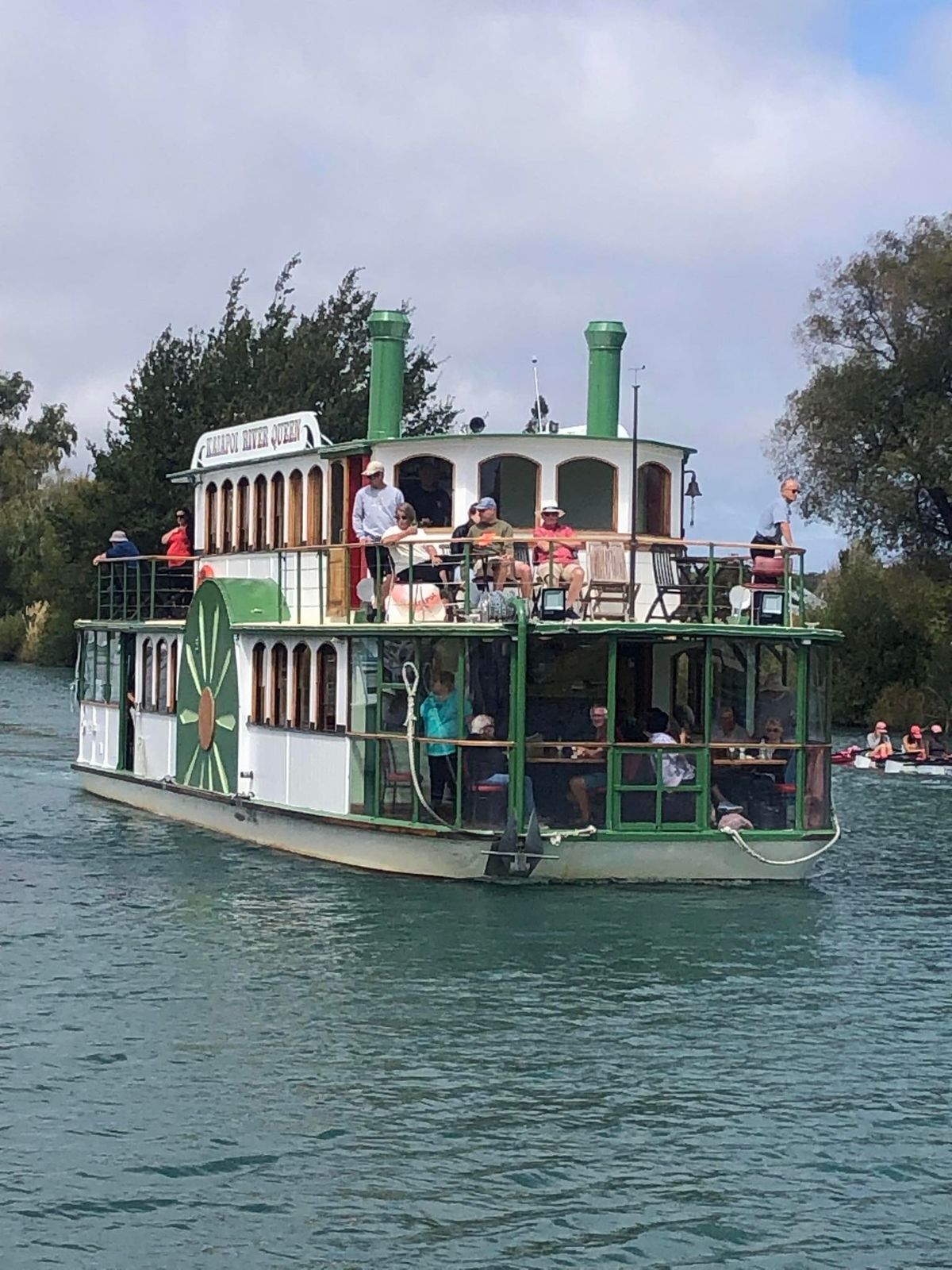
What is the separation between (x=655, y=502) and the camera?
2608cm

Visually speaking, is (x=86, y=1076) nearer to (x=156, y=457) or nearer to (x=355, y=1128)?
(x=355, y=1128)

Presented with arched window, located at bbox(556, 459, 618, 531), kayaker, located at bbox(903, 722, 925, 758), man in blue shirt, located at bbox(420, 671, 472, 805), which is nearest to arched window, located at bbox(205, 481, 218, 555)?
arched window, located at bbox(556, 459, 618, 531)

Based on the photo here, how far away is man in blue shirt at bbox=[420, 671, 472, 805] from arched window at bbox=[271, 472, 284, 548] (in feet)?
18.9

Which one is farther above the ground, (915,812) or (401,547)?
(401,547)

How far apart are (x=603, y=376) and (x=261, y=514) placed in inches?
196

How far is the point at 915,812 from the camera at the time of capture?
112 ft

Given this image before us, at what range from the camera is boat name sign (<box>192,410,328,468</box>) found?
27.7 m

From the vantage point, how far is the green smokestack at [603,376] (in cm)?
2716

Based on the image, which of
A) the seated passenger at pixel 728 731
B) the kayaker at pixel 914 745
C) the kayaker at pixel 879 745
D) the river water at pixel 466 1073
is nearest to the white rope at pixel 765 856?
the river water at pixel 466 1073

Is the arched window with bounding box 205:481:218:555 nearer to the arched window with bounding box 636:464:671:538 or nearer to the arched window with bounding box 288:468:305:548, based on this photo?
the arched window with bounding box 288:468:305:548

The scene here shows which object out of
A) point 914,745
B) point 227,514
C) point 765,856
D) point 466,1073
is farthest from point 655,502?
point 914,745

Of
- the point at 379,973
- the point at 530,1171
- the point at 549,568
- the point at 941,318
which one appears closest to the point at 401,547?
the point at 549,568

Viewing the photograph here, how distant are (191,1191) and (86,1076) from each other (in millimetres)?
2670

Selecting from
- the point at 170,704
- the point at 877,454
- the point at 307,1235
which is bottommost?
the point at 307,1235
